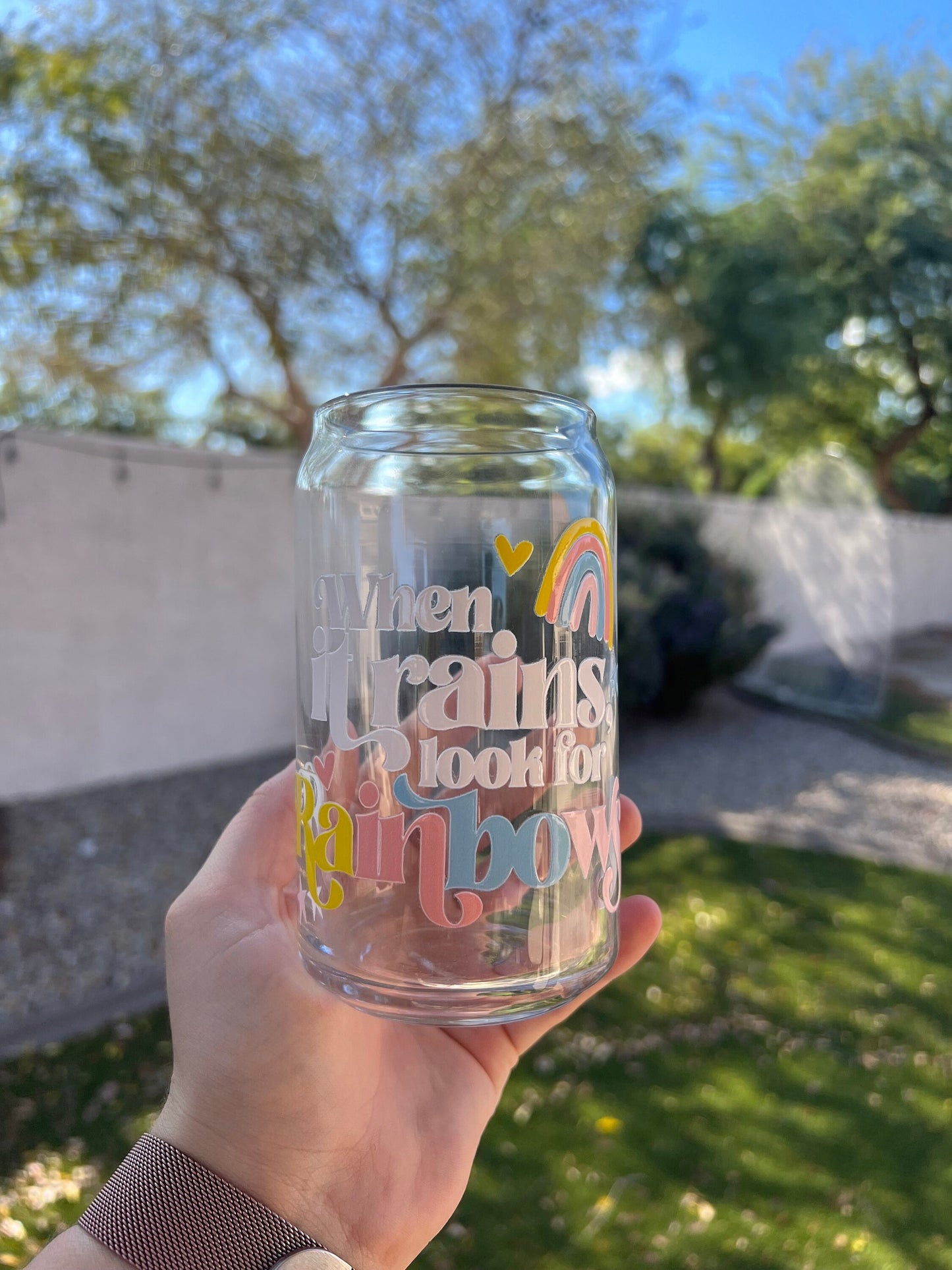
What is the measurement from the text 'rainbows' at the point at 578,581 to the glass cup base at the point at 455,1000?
1.38 feet

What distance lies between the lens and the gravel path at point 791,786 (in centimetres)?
532

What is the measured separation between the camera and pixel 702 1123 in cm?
282

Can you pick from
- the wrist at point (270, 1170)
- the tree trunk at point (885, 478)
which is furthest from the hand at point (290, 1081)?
the tree trunk at point (885, 478)

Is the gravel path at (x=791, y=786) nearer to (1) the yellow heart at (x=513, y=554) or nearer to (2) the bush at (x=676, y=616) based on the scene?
(2) the bush at (x=676, y=616)

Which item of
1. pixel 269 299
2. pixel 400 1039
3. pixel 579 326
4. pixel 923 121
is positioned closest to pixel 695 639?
pixel 579 326

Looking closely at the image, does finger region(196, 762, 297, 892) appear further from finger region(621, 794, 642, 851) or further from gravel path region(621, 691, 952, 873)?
gravel path region(621, 691, 952, 873)

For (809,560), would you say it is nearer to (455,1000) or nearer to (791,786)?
(791,786)

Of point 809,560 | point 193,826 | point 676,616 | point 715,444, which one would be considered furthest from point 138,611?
point 715,444

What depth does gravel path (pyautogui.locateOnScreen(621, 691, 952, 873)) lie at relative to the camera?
532 centimetres

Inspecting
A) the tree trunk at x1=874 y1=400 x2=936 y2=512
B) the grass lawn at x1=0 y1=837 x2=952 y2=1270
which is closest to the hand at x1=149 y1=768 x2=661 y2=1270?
the grass lawn at x1=0 y1=837 x2=952 y2=1270

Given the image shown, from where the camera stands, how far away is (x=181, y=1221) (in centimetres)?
105

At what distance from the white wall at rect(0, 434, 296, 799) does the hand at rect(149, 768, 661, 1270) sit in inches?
168

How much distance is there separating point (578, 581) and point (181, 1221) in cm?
86

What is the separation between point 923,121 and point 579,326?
7.14 m
